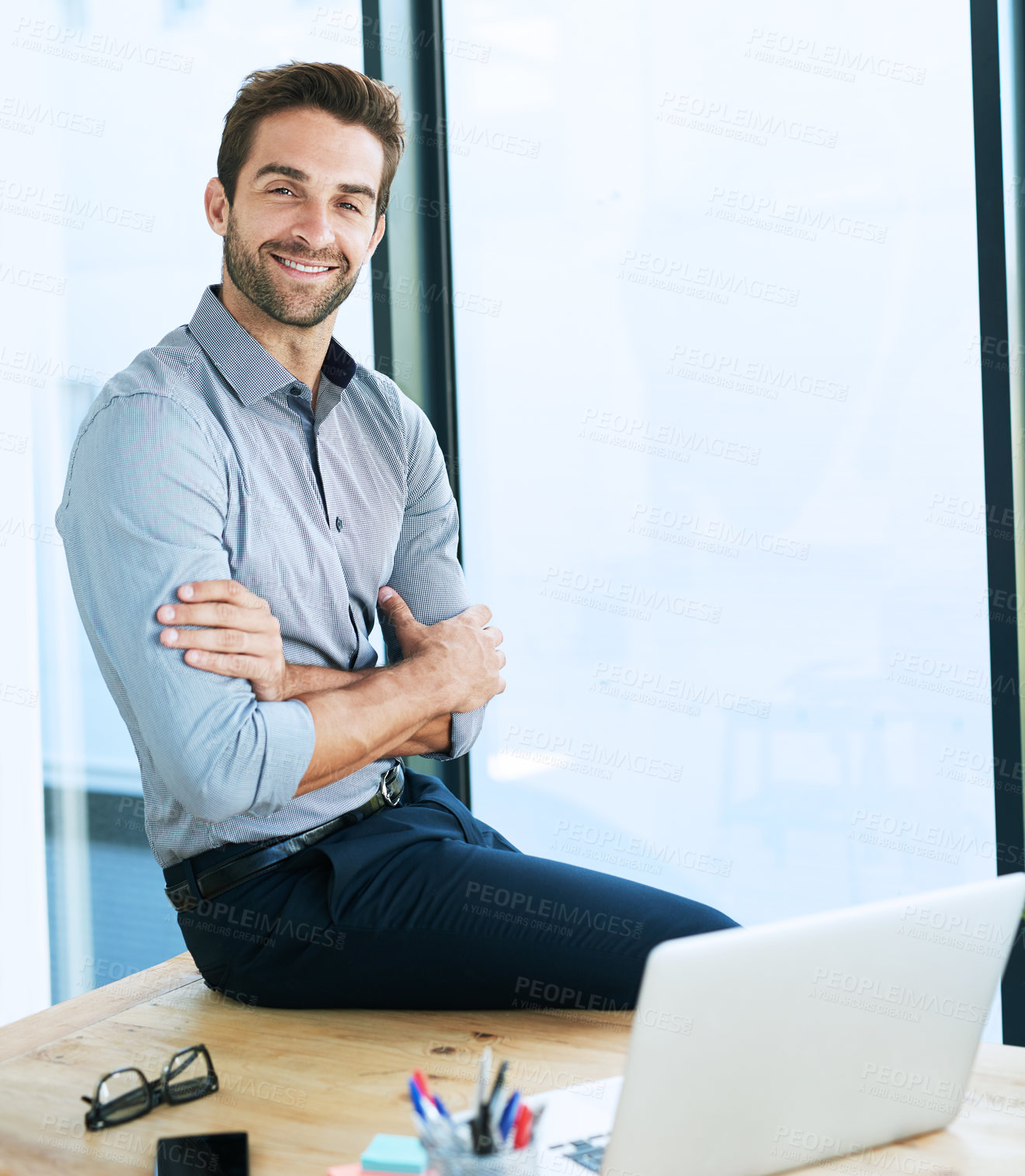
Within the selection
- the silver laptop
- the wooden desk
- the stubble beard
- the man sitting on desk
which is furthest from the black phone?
the stubble beard

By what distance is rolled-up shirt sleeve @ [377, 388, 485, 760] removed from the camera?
197cm

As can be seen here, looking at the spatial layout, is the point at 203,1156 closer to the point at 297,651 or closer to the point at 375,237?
the point at 297,651

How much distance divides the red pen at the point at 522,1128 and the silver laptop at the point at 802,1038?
0.09 meters

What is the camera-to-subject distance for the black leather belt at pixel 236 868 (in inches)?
61.0

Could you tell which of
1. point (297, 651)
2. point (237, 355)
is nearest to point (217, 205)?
point (237, 355)

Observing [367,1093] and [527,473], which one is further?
[527,473]

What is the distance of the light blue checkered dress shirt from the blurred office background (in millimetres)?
614

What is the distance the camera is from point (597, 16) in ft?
7.97

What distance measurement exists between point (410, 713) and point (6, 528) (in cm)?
147

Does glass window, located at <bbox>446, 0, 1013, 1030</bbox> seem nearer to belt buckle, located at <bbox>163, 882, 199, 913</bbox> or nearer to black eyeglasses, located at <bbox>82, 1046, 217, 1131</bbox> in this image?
belt buckle, located at <bbox>163, 882, 199, 913</bbox>

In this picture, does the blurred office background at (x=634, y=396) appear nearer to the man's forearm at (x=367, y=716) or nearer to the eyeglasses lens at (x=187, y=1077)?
the man's forearm at (x=367, y=716)

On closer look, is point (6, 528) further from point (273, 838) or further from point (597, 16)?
point (597, 16)

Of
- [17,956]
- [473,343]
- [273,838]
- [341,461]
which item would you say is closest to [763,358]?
[473,343]

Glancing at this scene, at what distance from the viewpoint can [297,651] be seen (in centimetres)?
169
